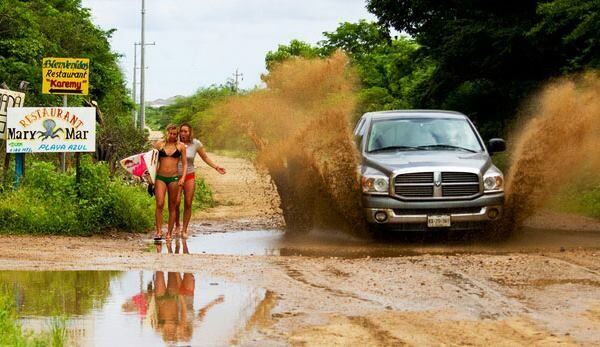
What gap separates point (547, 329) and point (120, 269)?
5.44 metres

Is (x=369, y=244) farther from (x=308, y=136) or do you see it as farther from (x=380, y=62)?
(x=380, y=62)

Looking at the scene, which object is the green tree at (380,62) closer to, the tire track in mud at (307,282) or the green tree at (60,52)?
the green tree at (60,52)

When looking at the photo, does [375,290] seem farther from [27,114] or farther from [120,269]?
[27,114]

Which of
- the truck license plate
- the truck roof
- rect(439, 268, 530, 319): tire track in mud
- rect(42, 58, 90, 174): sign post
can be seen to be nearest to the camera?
rect(439, 268, 530, 319): tire track in mud

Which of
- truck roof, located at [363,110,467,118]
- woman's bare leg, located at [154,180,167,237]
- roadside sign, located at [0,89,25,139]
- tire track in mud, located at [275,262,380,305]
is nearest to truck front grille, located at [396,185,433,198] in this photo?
truck roof, located at [363,110,467,118]

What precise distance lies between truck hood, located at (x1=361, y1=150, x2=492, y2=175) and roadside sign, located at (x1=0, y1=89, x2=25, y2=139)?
5.94 meters

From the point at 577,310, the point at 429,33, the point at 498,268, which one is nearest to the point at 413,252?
the point at 498,268

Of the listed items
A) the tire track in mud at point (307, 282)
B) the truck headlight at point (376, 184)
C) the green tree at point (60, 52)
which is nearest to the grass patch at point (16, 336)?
the tire track in mud at point (307, 282)

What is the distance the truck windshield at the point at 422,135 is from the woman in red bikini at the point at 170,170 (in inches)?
110

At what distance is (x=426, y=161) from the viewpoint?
1563 cm

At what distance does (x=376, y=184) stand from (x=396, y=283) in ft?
14.1

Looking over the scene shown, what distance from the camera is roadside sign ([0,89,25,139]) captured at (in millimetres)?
18125

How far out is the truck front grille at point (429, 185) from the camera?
15.3 metres

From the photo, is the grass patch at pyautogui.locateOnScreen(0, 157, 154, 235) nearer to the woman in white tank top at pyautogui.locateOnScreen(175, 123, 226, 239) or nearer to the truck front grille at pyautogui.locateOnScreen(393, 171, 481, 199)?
the woman in white tank top at pyautogui.locateOnScreen(175, 123, 226, 239)
